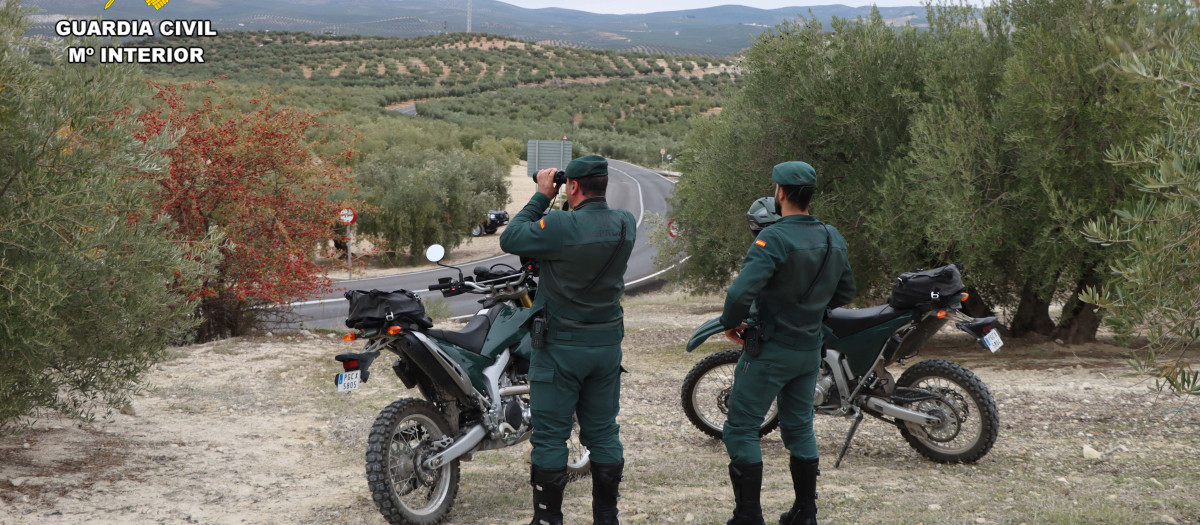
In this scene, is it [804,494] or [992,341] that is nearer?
[804,494]

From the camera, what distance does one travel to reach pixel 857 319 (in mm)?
5930

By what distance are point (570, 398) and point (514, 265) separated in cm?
2481

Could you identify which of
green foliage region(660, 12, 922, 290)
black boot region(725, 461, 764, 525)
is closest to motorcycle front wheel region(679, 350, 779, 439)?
black boot region(725, 461, 764, 525)

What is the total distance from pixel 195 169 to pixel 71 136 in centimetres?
609

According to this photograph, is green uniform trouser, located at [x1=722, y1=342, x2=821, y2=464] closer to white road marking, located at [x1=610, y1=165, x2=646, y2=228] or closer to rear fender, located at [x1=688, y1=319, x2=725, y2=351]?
rear fender, located at [x1=688, y1=319, x2=725, y2=351]

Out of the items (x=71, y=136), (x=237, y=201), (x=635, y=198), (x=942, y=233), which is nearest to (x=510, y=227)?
(x=71, y=136)

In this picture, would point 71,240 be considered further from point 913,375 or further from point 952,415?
point 952,415

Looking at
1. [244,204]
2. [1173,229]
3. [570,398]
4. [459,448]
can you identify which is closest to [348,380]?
[459,448]

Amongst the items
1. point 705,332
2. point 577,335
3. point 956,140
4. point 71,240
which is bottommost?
point 705,332

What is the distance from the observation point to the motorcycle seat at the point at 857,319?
19.3ft

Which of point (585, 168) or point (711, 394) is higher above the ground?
point (585, 168)

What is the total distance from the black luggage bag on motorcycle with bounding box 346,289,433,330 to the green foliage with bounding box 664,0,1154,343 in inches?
261

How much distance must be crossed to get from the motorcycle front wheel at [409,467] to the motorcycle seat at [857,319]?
264 centimetres

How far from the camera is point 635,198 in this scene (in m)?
43.9
